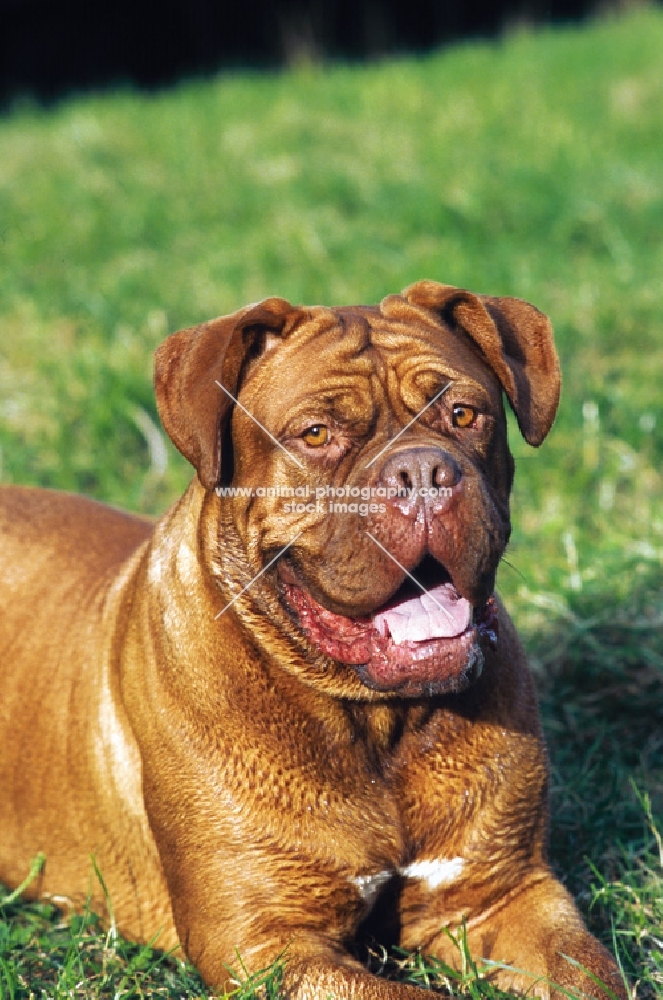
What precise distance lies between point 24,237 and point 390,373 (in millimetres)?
6367

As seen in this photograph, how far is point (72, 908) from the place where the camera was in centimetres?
350

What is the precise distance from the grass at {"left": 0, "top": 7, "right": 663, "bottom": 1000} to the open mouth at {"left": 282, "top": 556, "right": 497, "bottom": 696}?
71 centimetres

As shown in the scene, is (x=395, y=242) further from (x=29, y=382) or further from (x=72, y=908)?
(x=72, y=908)

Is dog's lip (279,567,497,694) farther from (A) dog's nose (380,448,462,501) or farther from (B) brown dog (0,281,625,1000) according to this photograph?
(A) dog's nose (380,448,462,501)

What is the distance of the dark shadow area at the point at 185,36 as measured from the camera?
15492 millimetres

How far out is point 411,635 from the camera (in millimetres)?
2824

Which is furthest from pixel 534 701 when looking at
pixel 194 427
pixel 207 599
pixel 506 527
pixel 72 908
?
pixel 72 908

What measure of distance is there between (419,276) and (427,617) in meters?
5.10

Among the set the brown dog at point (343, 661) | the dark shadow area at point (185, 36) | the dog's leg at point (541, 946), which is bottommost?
the dark shadow area at point (185, 36)

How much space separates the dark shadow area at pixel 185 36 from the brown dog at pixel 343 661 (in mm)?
12530

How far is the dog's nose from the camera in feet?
8.87

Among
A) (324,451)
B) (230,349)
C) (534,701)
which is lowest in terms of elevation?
(534,701)
